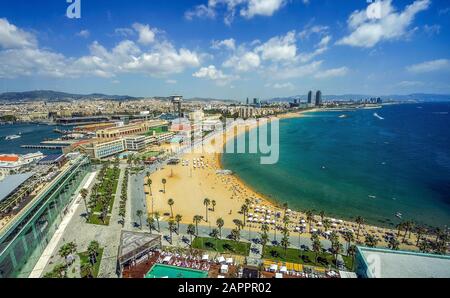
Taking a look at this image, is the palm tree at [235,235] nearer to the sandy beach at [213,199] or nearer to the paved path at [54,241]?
the sandy beach at [213,199]

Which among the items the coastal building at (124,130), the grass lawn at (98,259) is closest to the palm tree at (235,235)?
the grass lawn at (98,259)

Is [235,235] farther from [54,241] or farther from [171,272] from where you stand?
[54,241]

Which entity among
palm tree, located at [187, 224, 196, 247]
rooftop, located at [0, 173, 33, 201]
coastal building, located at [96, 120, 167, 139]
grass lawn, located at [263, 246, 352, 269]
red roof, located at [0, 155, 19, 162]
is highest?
coastal building, located at [96, 120, 167, 139]

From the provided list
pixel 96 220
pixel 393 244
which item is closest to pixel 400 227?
pixel 393 244

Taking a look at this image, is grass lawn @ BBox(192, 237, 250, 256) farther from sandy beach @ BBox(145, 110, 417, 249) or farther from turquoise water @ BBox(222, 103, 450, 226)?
turquoise water @ BBox(222, 103, 450, 226)

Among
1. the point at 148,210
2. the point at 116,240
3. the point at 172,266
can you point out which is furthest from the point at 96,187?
the point at 172,266

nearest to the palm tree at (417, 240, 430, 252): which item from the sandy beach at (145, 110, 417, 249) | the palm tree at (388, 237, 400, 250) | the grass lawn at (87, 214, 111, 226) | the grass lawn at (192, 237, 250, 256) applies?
the sandy beach at (145, 110, 417, 249)
